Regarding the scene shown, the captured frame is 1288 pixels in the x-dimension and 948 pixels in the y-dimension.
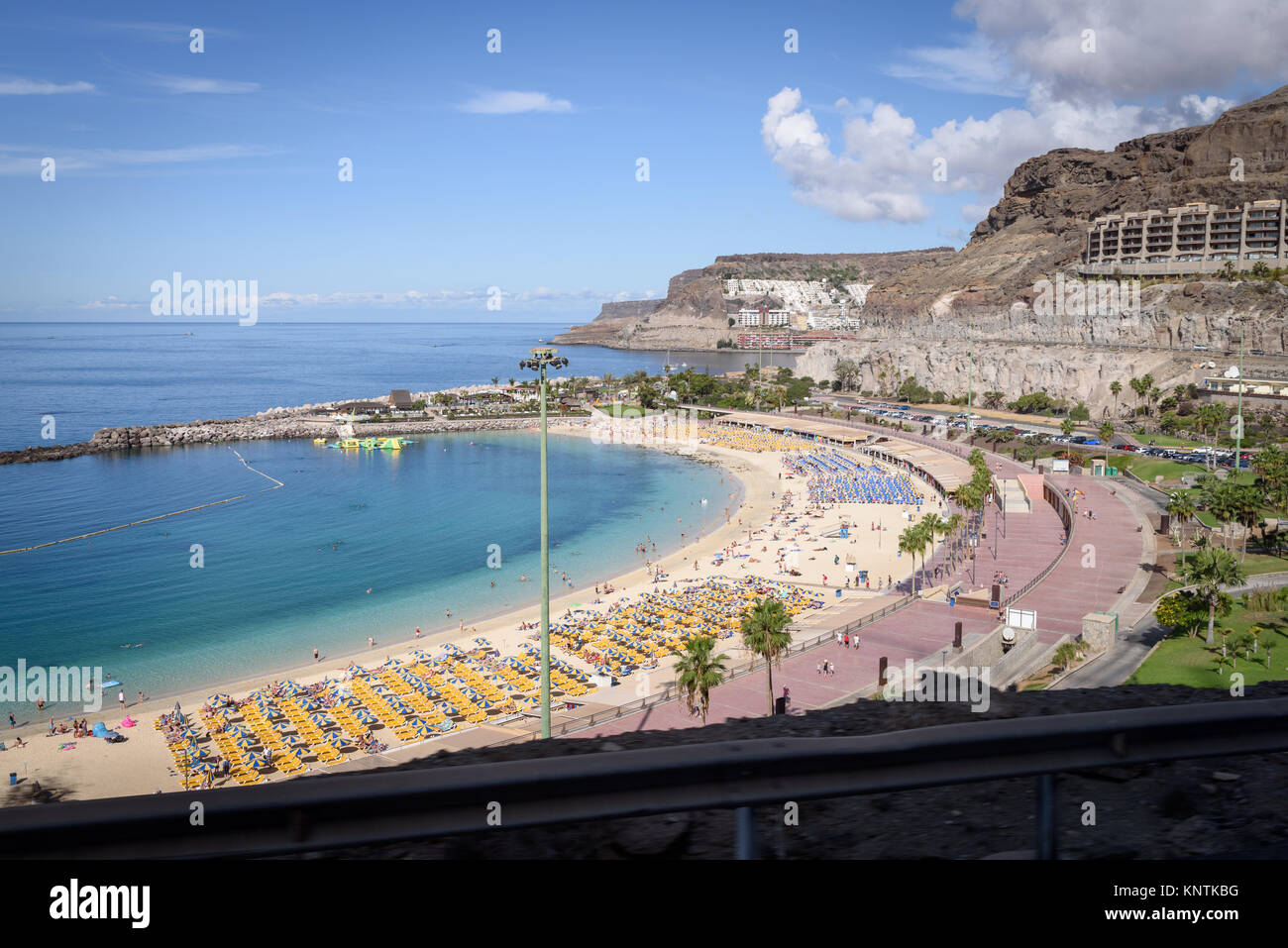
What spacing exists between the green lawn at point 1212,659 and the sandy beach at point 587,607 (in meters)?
10.8

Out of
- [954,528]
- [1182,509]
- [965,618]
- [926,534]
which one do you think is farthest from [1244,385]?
[965,618]

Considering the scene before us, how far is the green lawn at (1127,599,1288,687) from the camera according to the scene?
1842 cm

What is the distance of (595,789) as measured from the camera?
78.0 inches

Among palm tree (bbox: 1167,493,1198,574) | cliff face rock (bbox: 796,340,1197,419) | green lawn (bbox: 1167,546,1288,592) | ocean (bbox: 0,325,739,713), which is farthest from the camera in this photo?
cliff face rock (bbox: 796,340,1197,419)

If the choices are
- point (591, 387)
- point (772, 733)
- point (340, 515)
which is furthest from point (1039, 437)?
point (591, 387)

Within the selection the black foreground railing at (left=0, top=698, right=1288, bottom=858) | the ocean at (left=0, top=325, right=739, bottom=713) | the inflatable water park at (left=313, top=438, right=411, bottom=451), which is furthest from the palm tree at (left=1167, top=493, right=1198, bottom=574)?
the inflatable water park at (left=313, top=438, right=411, bottom=451)

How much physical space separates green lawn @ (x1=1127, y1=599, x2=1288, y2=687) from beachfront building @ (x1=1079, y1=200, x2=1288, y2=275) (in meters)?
66.3

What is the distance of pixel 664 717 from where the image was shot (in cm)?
1969

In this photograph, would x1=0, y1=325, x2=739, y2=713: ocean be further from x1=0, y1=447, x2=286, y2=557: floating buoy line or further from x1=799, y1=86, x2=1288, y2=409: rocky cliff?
x1=799, y1=86, x2=1288, y2=409: rocky cliff

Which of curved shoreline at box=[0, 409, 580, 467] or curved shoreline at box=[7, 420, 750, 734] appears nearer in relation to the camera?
curved shoreline at box=[7, 420, 750, 734]

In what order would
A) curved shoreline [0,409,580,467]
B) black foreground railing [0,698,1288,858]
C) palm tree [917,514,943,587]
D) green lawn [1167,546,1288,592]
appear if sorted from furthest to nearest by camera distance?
curved shoreline [0,409,580,467], palm tree [917,514,943,587], green lawn [1167,546,1288,592], black foreground railing [0,698,1288,858]

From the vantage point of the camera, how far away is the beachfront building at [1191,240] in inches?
2977

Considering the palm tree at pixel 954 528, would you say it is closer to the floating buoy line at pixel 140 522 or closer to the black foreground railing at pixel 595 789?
the black foreground railing at pixel 595 789
